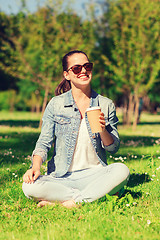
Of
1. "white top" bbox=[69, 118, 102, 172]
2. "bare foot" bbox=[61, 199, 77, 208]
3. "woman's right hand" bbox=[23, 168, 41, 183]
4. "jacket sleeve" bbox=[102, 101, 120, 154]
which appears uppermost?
"jacket sleeve" bbox=[102, 101, 120, 154]

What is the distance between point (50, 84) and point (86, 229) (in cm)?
1497

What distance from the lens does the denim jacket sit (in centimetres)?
437

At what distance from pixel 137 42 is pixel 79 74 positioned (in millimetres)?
16200

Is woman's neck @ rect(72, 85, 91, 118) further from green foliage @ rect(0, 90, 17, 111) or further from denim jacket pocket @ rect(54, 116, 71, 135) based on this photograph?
green foliage @ rect(0, 90, 17, 111)

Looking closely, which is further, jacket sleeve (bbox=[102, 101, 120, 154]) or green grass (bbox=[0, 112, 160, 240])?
jacket sleeve (bbox=[102, 101, 120, 154])

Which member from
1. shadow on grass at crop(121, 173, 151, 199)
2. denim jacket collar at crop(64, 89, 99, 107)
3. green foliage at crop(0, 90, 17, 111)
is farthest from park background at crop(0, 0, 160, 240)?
green foliage at crop(0, 90, 17, 111)

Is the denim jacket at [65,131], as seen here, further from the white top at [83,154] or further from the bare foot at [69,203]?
the bare foot at [69,203]

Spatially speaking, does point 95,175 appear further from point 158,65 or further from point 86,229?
point 158,65

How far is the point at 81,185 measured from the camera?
4.37m

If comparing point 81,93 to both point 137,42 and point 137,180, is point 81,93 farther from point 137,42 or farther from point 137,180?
point 137,42

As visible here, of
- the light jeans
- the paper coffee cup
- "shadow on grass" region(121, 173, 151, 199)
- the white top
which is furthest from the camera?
"shadow on grass" region(121, 173, 151, 199)

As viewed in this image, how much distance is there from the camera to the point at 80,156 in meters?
4.44

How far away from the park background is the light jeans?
0.51 ft

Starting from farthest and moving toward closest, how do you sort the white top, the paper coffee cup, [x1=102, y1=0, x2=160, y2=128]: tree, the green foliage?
the green foliage < [x1=102, y1=0, x2=160, y2=128]: tree < the white top < the paper coffee cup
